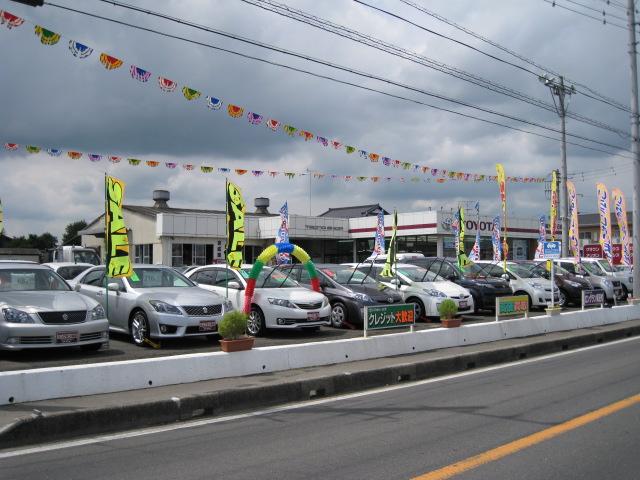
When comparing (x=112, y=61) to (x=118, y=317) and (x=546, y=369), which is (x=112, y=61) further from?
(x=546, y=369)

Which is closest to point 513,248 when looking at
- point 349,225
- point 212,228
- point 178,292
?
point 349,225

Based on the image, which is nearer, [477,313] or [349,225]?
[477,313]

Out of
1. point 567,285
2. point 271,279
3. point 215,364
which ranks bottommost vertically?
point 215,364

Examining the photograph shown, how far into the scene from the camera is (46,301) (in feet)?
32.1

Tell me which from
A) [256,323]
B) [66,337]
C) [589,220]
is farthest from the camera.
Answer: [589,220]

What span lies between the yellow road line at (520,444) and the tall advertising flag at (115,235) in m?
7.46

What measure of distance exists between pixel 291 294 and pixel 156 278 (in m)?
2.79

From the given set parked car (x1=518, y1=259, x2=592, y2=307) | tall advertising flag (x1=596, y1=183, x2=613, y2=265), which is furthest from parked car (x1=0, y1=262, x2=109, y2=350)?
tall advertising flag (x1=596, y1=183, x2=613, y2=265)

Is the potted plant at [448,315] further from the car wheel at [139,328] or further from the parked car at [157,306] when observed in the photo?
the car wheel at [139,328]

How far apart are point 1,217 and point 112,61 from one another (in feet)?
19.7

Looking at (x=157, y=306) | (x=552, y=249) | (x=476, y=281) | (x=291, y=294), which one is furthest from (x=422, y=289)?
(x=157, y=306)

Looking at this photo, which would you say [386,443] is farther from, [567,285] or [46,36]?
[567,285]

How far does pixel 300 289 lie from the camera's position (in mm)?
13945

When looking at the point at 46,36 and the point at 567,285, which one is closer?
the point at 46,36
